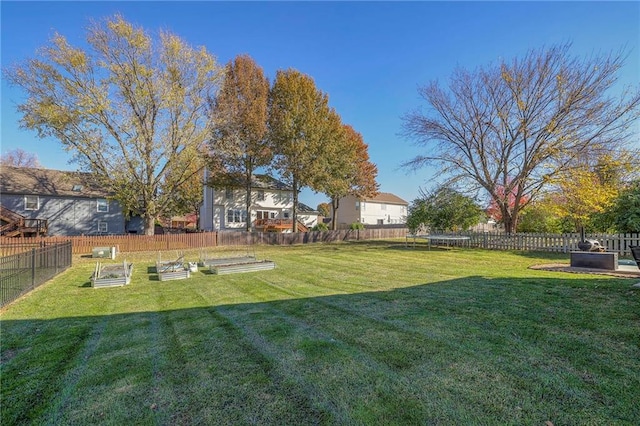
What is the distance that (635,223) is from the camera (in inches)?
504

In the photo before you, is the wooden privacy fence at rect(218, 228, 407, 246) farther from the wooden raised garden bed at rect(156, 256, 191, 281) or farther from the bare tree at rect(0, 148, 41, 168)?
the bare tree at rect(0, 148, 41, 168)

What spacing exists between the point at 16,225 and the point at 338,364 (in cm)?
3082

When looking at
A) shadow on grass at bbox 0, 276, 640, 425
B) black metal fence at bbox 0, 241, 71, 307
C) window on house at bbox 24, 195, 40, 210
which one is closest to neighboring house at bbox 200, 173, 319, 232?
window on house at bbox 24, 195, 40, 210

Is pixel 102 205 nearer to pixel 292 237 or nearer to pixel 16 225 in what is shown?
pixel 16 225

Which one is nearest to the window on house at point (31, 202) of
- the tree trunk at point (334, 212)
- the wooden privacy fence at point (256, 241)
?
the wooden privacy fence at point (256, 241)

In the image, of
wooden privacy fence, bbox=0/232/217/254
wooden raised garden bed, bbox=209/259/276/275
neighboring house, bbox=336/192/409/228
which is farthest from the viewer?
neighboring house, bbox=336/192/409/228

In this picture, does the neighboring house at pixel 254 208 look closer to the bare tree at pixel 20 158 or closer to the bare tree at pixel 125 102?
the bare tree at pixel 125 102

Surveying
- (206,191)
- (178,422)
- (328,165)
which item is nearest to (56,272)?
(178,422)

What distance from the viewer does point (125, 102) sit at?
61.4 ft

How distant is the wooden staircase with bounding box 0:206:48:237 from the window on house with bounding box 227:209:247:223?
593 inches

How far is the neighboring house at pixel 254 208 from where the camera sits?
3155 centimetres

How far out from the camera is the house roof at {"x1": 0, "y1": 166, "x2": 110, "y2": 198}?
25062 mm

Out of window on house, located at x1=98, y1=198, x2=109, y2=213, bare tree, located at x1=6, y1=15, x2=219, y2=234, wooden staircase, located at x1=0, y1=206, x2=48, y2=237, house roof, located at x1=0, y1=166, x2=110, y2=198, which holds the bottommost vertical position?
wooden staircase, located at x1=0, y1=206, x2=48, y2=237

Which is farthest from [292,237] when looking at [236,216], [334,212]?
[334,212]
